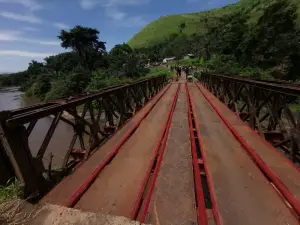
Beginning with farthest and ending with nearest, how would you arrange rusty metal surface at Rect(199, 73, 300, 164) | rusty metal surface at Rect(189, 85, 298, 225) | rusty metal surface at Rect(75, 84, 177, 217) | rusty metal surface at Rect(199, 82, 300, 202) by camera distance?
rusty metal surface at Rect(199, 73, 300, 164)
rusty metal surface at Rect(199, 82, 300, 202)
rusty metal surface at Rect(75, 84, 177, 217)
rusty metal surface at Rect(189, 85, 298, 225)

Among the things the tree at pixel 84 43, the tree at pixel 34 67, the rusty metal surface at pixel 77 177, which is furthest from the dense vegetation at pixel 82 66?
the rusty metal surface at pixel 77 177

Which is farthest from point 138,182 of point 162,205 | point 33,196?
point 33,196

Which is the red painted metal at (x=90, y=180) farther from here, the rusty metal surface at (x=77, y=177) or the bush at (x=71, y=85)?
the bush at (x=71, y=85)

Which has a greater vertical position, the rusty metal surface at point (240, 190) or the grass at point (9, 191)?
the grass at point (9, 191)

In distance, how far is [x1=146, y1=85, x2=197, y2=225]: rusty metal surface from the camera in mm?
2332

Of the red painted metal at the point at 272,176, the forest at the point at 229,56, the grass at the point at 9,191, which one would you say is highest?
the forest at the point at 229,56

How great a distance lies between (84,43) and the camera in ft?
155

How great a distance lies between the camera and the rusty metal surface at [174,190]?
233 centimetres

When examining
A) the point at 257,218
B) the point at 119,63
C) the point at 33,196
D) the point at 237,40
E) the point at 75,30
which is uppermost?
the point at 75,30

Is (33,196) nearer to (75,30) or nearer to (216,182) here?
(216,182)

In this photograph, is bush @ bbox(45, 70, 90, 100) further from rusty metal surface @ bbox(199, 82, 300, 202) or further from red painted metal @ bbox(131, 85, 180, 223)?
rusty metal surface @ bbox(199, 82, 300, 202)

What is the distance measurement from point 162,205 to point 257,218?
1.08 metres

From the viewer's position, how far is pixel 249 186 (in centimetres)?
282

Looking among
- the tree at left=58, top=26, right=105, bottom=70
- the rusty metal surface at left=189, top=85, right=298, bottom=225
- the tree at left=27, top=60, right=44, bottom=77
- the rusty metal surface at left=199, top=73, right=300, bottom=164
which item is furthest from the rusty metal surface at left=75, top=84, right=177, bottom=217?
the tree at left=27, top=60, right=44, bottom=77
